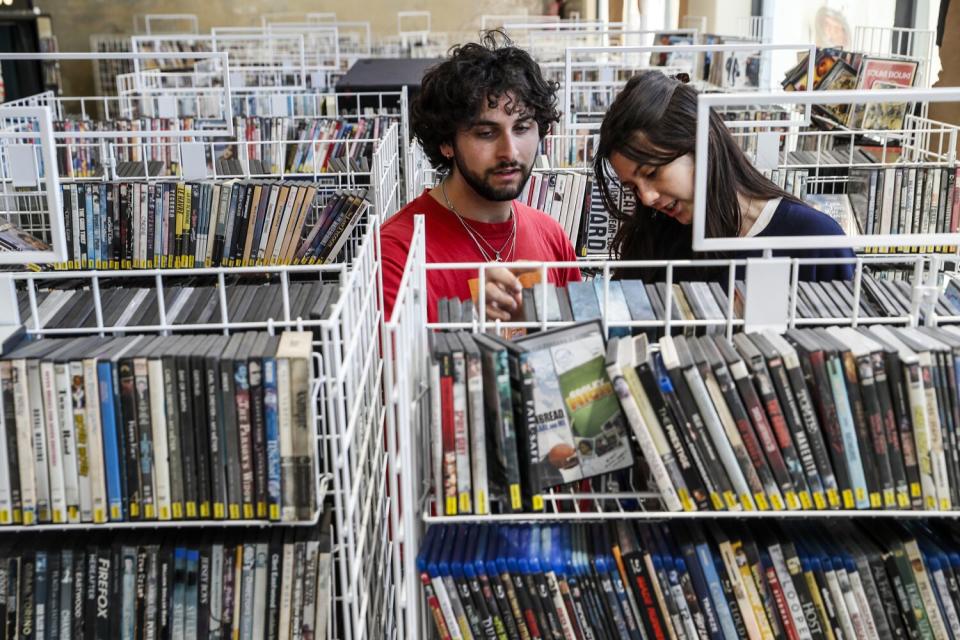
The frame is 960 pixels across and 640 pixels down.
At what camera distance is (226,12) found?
11570mm

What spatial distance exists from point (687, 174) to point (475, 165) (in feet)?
1.68

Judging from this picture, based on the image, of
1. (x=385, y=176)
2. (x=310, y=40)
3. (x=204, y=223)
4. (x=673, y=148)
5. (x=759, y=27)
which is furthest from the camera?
(x=310, y=40)

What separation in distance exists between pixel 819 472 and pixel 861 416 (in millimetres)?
103

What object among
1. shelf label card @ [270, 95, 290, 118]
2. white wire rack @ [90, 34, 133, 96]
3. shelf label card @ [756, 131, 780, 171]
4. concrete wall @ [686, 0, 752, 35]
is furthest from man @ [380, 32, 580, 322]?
white wire rack @ [90, 34, 133, 96]

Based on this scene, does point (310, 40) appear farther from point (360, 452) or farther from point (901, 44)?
point (360, 452)

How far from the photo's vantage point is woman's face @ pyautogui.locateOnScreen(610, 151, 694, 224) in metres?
1.84

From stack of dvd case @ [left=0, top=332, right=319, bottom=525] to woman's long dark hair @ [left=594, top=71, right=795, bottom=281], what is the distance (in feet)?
2.82

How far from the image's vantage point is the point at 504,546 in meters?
1.42

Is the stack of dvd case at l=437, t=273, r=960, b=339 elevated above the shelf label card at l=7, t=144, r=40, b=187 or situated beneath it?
situated beneath

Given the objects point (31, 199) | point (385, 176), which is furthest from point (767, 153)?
→ point (31, 199)

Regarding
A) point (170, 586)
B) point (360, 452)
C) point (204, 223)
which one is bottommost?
point (170, 586)

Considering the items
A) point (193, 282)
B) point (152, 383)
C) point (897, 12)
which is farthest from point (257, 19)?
point (152, 383)

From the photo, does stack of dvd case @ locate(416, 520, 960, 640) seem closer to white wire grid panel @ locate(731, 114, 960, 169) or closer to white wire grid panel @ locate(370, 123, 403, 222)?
white wire grid panel @ locate(370, 123, 403, 222)

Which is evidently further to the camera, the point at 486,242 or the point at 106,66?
the point at 106,66
